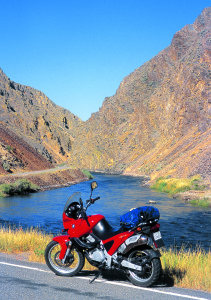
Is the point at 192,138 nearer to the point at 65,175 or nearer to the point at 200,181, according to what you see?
the point at 65,175

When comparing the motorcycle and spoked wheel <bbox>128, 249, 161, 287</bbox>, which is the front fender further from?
spoked wheel <bbox>128, 249, 161, 287</bbox>

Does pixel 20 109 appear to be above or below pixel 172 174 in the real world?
above

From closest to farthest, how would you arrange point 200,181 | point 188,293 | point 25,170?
point 188,293
point 200,181
point 25,170

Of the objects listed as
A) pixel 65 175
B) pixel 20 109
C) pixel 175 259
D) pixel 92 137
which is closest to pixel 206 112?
pixel 65 175

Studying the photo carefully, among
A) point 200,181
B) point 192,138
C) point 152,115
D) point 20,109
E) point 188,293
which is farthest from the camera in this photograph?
point 20,109

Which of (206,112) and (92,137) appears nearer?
(206,112)

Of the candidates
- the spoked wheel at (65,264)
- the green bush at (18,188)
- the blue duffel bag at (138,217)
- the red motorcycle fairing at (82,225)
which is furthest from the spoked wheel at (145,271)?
the green bush at (18,188)

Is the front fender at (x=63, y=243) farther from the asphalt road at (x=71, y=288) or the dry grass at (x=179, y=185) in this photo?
the dry grass at (x=179, y=185)

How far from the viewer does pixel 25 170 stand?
63969 mm

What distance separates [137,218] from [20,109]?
498ft

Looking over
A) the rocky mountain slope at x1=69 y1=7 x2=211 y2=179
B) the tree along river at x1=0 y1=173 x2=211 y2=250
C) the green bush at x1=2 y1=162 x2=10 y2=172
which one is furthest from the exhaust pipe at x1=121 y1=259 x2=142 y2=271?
the green bush at x1=2 y1=162 x2=10 y2=172

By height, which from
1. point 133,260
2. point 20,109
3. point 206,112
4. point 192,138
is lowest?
point 133,260

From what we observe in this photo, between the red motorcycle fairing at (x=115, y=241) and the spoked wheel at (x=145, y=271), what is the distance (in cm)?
→ 29

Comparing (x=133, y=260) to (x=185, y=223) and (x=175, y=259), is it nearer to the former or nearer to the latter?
(x=175, y=259)
